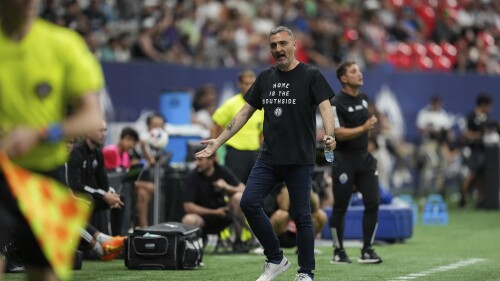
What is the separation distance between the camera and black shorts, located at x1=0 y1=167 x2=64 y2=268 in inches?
228

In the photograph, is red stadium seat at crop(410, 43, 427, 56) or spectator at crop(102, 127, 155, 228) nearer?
spectator at crop(102, 127, 155, 228)

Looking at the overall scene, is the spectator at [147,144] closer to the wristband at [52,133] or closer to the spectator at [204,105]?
the spectator at [204,105]

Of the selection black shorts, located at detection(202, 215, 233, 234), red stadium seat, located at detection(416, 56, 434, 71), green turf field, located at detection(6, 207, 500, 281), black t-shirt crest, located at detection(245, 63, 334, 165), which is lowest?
green turf field, located at detection(6, 207, 500, 281)

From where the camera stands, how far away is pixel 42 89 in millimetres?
5852

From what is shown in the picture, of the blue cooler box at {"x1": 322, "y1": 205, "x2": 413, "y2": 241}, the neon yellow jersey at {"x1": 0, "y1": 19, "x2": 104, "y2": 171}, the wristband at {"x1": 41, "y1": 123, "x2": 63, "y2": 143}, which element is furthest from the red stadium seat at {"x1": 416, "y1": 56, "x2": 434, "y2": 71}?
the wristband at {"x1": 41, "y1": 123, "x2": 63, "y2": 143}

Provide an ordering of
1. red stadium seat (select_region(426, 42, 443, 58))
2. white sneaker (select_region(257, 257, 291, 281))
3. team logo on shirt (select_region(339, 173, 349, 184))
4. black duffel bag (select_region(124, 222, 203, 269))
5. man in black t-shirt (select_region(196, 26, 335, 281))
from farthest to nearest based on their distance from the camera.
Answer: red stadium seat (select_region(426, 42, 443, 58)) < team logo on shirt (select_region(339, 173, 349, 184)) < black duffel bag (select_region(124, 222, 203, 269)) < white sneaker (select_region(257, 257, 291, 281)) < man in black t-shirt (select_region(196, 26, 335, 281))

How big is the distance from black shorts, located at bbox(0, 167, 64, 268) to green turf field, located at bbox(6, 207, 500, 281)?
507 cm

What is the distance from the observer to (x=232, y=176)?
14.3 m

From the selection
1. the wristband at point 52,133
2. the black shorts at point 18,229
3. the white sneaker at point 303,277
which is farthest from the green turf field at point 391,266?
the wristband at point 52,133

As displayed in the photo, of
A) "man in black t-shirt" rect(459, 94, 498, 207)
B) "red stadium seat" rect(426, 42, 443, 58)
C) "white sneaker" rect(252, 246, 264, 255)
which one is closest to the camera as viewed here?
"white sneaker" rect(252, 246, 264, 255)

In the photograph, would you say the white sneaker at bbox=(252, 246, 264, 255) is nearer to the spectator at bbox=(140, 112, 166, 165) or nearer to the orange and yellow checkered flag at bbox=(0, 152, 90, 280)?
the spectator at bbox=(140, 112, 166, 165)

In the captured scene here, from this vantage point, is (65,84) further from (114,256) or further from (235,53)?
(235,53)

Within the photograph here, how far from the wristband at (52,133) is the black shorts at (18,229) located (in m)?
0.29

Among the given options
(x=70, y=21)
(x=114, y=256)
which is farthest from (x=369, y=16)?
(x=114, y=256)
